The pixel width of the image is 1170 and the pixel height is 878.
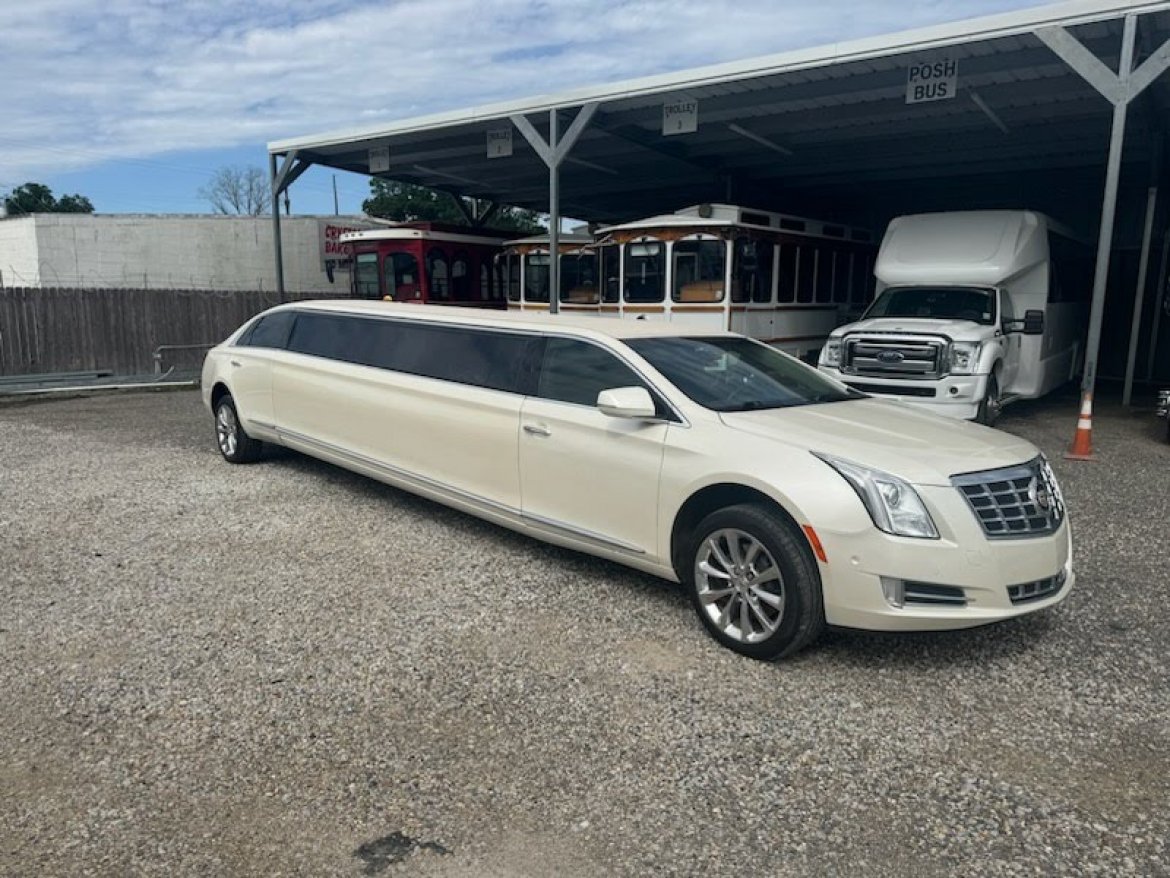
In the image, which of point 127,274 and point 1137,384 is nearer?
point 1137,384

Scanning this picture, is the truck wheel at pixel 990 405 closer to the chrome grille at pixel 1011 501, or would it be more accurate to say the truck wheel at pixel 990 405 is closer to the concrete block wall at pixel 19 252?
the chrome grille at pixel 1011 501

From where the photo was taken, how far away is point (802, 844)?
9.00 ft

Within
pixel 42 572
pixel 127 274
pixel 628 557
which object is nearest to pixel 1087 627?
pixel 628 557

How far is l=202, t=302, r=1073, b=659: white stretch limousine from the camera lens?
3.74 m

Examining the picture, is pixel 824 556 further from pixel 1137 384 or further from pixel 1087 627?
pixel 1137 384

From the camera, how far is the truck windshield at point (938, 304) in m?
10.9

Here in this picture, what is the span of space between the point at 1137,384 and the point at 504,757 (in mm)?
18719

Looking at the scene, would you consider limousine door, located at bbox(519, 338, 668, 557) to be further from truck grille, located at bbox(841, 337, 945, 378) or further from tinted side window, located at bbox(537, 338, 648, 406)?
truck grille, located at bbox(841, 337, 945, 378)

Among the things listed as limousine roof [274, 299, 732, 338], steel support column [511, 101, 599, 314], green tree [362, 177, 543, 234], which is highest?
green tree [362, 177, 543, 234]

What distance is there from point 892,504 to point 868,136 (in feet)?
44.7

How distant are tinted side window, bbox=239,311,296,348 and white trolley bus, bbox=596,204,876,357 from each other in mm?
6528

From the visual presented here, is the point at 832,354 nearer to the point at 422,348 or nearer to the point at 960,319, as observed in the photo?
the point at 960,319

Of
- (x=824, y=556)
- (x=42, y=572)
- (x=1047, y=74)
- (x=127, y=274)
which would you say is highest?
(x=1047, y=74)

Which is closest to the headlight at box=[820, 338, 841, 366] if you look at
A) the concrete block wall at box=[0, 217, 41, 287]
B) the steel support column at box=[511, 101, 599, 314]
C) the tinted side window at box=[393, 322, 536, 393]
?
the steel support column at box=[511, 101, 599, 314]
